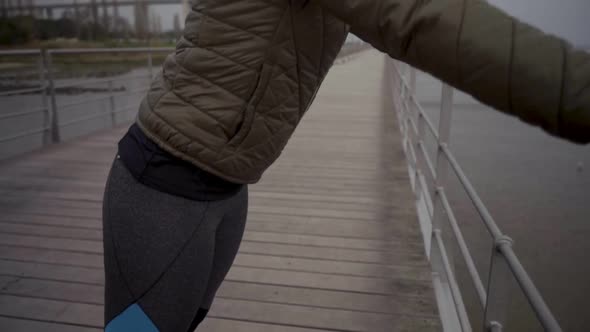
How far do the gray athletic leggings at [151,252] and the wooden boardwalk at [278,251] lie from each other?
1083 mm

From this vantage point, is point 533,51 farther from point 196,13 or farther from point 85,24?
point 85,24

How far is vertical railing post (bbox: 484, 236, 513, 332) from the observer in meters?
1.05

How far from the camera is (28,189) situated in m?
3.41

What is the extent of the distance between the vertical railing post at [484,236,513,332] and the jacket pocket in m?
0.55

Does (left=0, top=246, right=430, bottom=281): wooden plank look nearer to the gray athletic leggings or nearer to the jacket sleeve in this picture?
the gray athletic leggings

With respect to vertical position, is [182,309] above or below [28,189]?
above

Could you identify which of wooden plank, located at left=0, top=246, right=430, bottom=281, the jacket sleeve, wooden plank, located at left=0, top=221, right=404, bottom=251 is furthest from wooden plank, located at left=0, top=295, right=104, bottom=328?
the jacket sleeve

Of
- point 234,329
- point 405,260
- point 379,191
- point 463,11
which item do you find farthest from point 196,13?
point 379,191

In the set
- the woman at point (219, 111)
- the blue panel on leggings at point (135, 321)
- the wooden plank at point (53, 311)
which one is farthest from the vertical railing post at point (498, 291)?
the wooden plank at point (53, 311)

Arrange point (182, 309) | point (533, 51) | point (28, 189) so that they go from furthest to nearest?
1. point (28, 189)
2. point (182, 309)
3. point (533, 51)

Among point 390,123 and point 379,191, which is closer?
point 379,191

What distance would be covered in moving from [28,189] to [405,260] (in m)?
2.40

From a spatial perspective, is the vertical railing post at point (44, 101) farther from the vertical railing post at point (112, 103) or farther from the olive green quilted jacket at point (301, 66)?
the olive green quilted jacket at point (301, 66)

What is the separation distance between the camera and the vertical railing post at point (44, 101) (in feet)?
14.9
